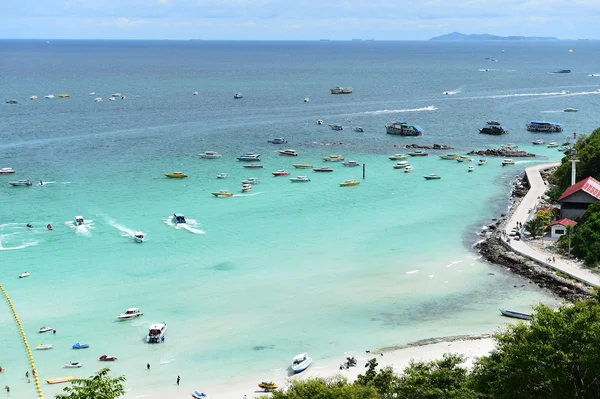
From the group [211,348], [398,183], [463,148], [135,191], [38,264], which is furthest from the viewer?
[463,148]

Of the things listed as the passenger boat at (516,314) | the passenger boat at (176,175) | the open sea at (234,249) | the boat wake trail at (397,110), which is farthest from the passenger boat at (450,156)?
the passenger boat at (516,314)

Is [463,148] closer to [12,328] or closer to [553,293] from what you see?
[553,293]

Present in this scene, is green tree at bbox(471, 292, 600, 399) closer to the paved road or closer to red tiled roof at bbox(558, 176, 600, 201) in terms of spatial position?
the paved road

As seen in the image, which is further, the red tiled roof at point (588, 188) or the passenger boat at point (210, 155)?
the passenger boat at point (210, 155)

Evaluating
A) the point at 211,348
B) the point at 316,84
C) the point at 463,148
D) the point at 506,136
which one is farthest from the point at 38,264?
the point at 316,84

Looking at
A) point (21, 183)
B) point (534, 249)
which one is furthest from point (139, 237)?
point (534, 249)

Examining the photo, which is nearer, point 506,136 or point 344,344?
point 344,344

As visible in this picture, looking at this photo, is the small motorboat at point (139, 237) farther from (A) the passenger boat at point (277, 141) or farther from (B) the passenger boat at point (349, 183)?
(A) the passenger boat at point (277, 141)
